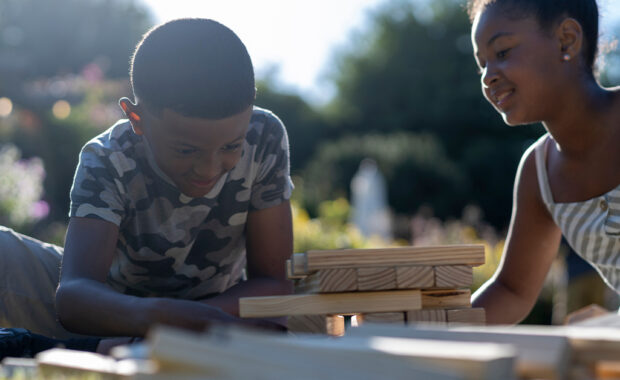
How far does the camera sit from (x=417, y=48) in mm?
30484

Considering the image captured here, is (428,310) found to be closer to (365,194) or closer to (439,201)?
(365,194)

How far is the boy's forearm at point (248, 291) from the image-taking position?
2.45 meters

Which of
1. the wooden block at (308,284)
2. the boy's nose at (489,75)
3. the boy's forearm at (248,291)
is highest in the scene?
the boy's nose at (489,75)

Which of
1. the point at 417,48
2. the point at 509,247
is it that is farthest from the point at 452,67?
the point at 509,247

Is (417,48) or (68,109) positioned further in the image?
(417,48)

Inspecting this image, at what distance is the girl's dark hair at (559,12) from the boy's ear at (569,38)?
0.12ft

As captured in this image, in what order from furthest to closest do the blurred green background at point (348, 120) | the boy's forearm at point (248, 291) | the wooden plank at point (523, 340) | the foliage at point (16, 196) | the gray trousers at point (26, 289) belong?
the blurred green background at point (348, 120), the foliage at point (16, 196), the gray trousers at point (26, 289), the boy's forearm at point (248, 291), the wooden plank at point (523, 340)

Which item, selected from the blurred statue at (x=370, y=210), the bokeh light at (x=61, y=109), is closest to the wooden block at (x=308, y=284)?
the blurred statue at (x=370, y=210)

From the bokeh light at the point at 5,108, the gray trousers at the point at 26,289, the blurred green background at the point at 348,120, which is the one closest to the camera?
the gray trousers at the point at 26,289

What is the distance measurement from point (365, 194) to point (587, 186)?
32.0ft

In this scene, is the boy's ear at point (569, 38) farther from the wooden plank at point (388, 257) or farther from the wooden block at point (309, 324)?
the wooden block at point (309, 324)

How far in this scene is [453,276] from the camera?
2.04m

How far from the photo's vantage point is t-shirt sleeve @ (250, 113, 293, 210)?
9.14ft

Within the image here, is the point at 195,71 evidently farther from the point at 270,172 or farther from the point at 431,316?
the point at 431,316
